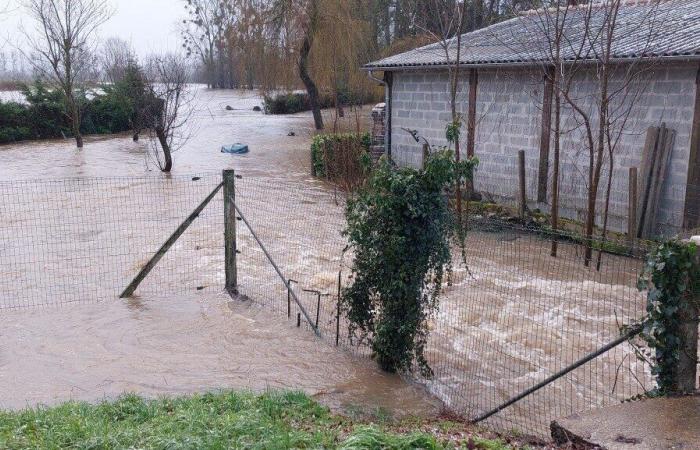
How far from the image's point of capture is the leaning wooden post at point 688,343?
441cm

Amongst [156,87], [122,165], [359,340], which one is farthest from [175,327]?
[156,87]

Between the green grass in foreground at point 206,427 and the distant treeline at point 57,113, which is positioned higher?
the distant treeline at point 57,113

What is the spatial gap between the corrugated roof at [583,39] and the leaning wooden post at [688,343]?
6.33 m

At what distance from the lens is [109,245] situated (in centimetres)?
1180

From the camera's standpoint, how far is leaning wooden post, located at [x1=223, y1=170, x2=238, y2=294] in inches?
337

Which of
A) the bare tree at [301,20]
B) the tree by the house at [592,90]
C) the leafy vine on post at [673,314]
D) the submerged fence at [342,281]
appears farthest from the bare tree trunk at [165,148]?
the leafy vine on post at [673,314]

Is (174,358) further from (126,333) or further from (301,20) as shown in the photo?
(301,20)

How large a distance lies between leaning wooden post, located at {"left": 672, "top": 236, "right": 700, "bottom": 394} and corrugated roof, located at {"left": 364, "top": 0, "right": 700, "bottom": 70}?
633 cm

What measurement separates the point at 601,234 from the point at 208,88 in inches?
2287

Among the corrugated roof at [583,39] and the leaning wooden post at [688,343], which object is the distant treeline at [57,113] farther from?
the leaning wooden post at [688,343]

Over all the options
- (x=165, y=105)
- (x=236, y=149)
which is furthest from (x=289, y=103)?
(x=165, y=105)

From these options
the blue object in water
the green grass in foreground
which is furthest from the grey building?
the blue object in water

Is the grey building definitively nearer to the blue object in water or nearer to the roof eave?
the roof eave

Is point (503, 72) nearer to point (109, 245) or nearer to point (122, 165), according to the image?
point (109, 245)
